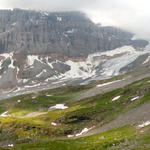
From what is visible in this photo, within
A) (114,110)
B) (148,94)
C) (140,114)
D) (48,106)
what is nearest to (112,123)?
(140,114)

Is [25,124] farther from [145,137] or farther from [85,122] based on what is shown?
[145,137]

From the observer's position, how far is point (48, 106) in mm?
148000

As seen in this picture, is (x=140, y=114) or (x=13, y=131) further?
(x=13, y=131)

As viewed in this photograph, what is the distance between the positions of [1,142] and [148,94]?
2050 inches

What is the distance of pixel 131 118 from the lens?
61.6 meters

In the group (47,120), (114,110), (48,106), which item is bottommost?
(48,106)

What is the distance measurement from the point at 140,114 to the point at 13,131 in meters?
43.7

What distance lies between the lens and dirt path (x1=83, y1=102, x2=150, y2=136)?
5834cm

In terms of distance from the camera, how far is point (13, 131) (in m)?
78.0

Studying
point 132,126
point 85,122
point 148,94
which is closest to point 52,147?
point 132,126

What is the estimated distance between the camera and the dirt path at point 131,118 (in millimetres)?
58338

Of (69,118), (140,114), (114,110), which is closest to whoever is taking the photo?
(140,114)

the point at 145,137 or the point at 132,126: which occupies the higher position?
the point at 145,137

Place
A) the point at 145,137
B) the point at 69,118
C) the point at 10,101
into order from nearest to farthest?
the point at 145,137 < the point at 69,118 < the point at 10,101
